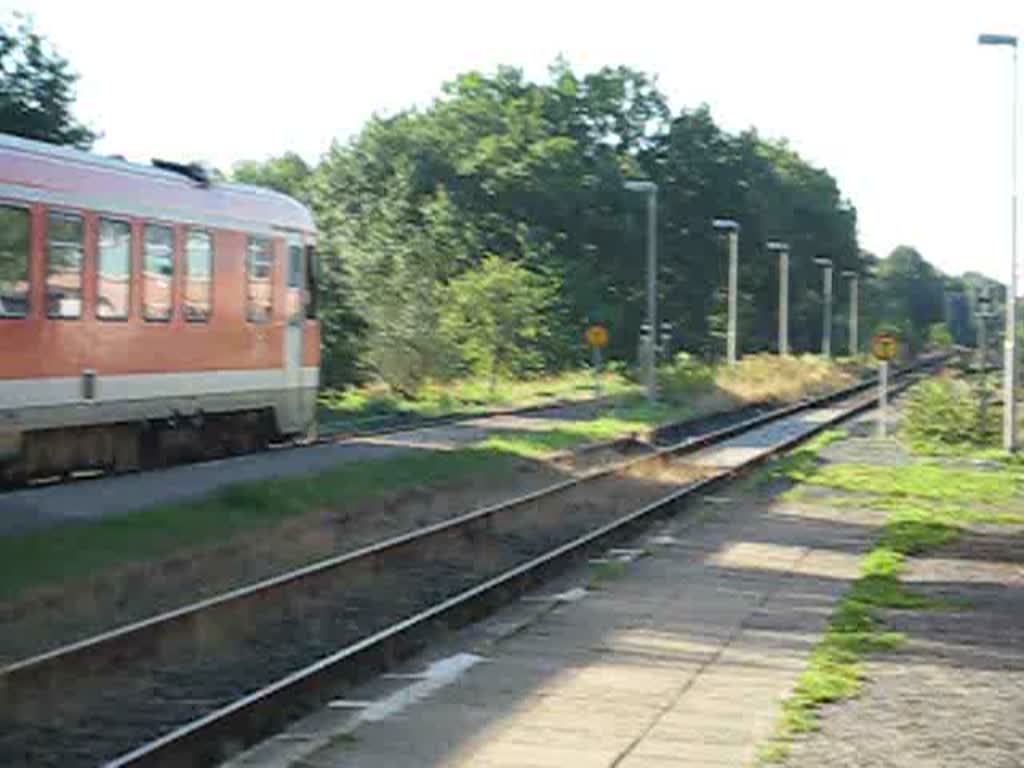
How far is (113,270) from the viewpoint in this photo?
19.9 metres

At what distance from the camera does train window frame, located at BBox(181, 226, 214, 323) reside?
21.6 meters

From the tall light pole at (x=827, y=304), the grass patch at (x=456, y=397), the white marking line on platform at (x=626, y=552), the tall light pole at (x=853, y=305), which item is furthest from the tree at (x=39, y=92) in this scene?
the tall light pole at (x=853, y=305)

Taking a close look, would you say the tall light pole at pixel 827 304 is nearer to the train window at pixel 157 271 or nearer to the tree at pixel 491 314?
the tree at pixel 491 314

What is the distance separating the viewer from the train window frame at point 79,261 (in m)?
18.4

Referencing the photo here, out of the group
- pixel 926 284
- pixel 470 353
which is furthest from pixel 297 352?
pixel 926 284

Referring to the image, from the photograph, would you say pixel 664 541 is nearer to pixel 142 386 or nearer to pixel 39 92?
pixel 142 386

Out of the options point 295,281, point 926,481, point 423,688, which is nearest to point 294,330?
point 295,281

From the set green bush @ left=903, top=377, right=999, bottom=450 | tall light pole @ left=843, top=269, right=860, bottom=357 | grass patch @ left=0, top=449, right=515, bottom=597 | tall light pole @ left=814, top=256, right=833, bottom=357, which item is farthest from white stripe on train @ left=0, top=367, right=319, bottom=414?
tall light pole @ left=843, top=269, right=860, bottom=357

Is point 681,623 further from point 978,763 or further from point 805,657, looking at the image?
point 978,763

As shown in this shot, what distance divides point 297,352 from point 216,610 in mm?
13359

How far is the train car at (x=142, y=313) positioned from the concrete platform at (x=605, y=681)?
5.72m

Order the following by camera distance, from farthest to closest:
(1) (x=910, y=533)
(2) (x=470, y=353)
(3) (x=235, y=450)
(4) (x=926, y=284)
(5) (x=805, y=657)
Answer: (4) (x=926, y=284) → (2) (x=470, y=353) → (3) (x=235, y=450) → (1) (x=910, y=533) → (5) (x=805, y=657)

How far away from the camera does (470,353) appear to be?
60594 millimetres

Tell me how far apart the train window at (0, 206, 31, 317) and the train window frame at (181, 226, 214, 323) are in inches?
139
